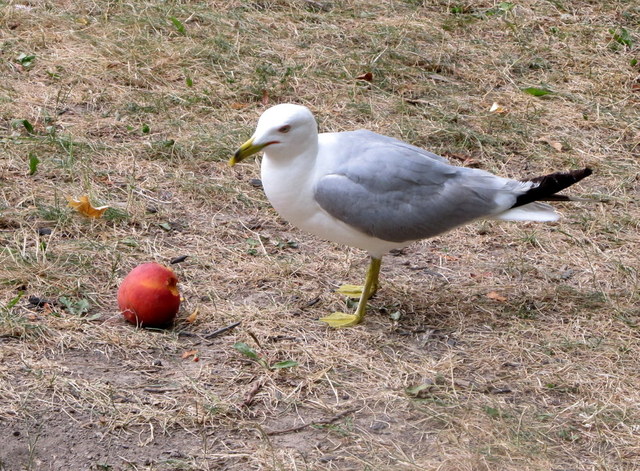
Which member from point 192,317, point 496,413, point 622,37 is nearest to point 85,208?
point 192,317

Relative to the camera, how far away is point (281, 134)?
145 inches

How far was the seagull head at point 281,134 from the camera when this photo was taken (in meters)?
3.67

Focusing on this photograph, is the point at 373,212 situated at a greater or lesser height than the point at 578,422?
greater

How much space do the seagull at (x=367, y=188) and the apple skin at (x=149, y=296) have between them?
53 centimetres

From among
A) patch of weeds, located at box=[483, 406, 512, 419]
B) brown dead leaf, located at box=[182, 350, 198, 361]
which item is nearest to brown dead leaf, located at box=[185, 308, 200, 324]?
brown dead leaf, located at box=[182, 350, 198, 361]

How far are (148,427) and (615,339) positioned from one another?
1889mm

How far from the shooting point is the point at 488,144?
18.1 ft

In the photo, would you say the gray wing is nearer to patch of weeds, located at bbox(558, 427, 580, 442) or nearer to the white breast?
the white breast

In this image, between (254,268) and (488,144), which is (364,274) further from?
(488,144)

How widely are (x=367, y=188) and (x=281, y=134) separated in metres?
0.40

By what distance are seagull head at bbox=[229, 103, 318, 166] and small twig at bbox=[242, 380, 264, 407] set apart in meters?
0.83

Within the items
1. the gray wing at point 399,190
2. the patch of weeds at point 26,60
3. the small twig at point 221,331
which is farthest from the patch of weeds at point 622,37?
the small twig at point 221,331

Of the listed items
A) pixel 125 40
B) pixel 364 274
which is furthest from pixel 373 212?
pixel 125 40

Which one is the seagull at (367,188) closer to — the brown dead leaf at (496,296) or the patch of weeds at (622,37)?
the brown dead leaf at (496,296)
